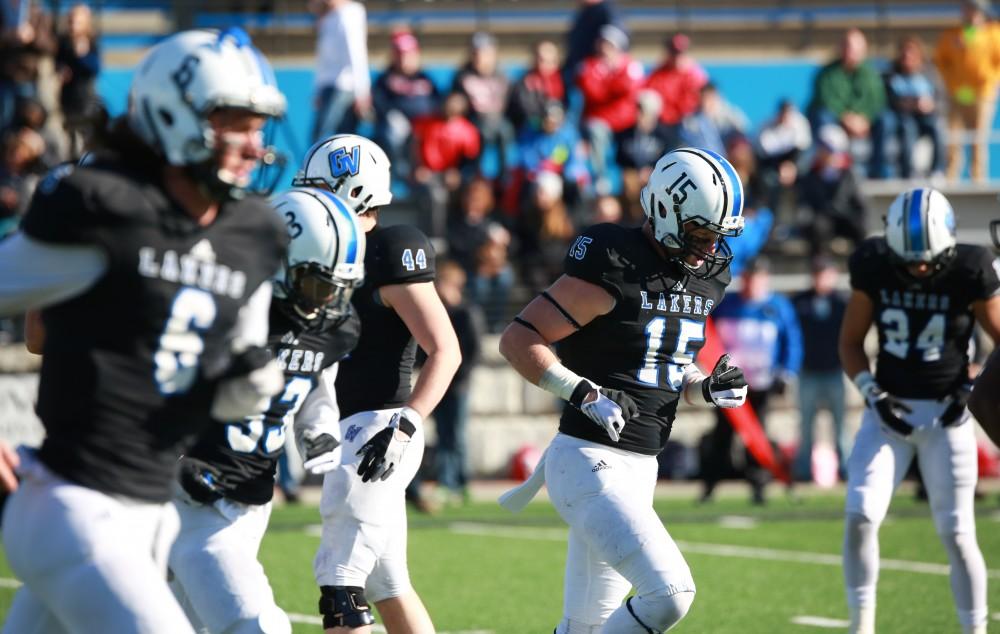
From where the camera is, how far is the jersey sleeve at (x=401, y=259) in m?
5.04

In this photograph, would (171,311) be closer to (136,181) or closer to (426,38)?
(136,181)

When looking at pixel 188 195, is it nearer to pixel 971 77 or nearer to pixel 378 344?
pixel 378 344

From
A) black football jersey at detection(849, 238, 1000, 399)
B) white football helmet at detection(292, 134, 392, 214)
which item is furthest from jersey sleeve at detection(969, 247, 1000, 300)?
white football helmet at detection(292, 134, 392, 214)

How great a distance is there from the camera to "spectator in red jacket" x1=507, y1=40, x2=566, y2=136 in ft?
45.9

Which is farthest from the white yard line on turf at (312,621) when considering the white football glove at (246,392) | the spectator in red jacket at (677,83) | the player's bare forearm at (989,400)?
the spectator in red jacket at (677,83)

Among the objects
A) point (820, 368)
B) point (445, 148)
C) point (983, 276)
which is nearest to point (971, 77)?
point (820, 368)

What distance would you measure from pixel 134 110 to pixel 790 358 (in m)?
9.86

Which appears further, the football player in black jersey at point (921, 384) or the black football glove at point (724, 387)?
the football player in black jersey at point (921, 384)

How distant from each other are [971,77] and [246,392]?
45.6 feet

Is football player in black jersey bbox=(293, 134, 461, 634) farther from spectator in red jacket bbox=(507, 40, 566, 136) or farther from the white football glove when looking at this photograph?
spectator in red jacket bbox=(507, 40, 566, 136)

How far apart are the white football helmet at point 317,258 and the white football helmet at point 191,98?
0.74m

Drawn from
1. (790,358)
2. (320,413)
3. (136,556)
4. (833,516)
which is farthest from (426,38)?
(136,556)

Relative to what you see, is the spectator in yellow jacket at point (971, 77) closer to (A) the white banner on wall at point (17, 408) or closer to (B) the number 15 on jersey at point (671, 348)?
(A) the white banner on wall at point (17, 408)

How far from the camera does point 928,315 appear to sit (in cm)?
664
